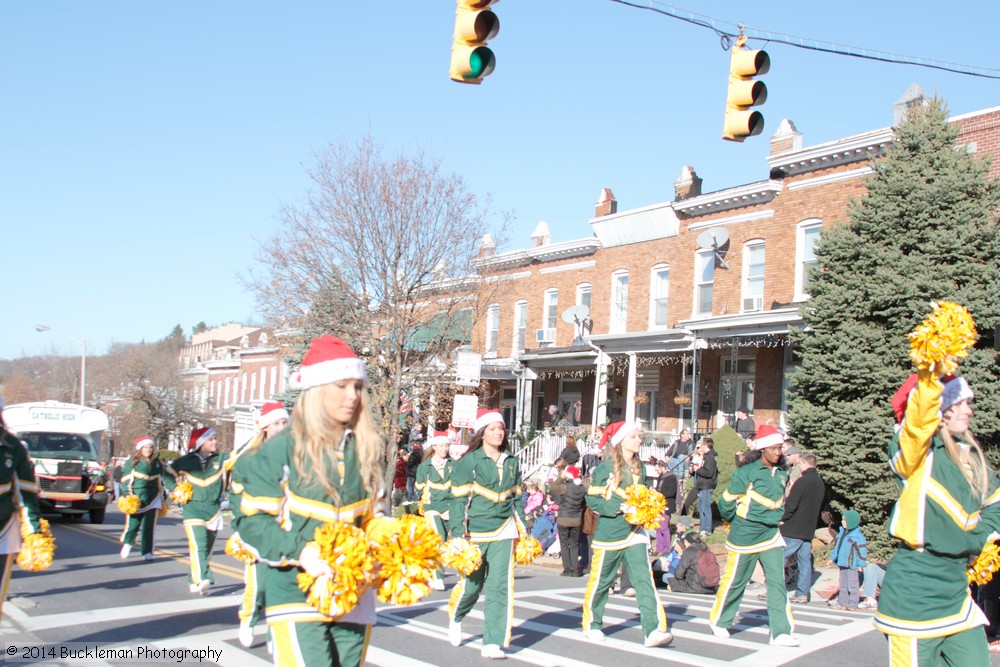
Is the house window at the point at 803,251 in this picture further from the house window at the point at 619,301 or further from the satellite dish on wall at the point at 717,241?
the house window at the point at 619,301

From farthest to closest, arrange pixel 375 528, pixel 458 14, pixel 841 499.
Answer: pixel 841 499
pixel 458 14
pixel 375 528

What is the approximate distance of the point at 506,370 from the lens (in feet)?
109

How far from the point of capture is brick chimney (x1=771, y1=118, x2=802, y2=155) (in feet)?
81.5

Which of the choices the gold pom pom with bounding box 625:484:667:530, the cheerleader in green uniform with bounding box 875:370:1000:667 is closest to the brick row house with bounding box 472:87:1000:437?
the gold pom pom with bounding box 625:484:667:530

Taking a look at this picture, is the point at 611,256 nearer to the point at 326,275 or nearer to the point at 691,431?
the point at 691,431

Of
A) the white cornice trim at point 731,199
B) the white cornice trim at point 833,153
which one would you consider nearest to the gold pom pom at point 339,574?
the white cornice trim at point 833,153

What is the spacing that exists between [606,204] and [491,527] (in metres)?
23.9

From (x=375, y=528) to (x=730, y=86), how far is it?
23.1ft

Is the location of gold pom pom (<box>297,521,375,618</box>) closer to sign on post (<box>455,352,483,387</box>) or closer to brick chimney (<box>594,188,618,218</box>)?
sign on post (<box>455,352,483,387</box>)

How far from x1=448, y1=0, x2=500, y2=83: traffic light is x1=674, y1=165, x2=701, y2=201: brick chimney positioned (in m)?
20.6

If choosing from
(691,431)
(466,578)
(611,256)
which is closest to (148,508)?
(466,578)

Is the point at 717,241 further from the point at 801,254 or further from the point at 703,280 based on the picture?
the point at 801,254

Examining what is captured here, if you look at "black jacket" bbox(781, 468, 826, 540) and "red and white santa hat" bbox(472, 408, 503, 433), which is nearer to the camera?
"red and white santa hat" bbox(472, 408, 503, 433)

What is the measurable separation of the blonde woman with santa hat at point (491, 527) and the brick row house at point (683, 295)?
1138 centimetres
